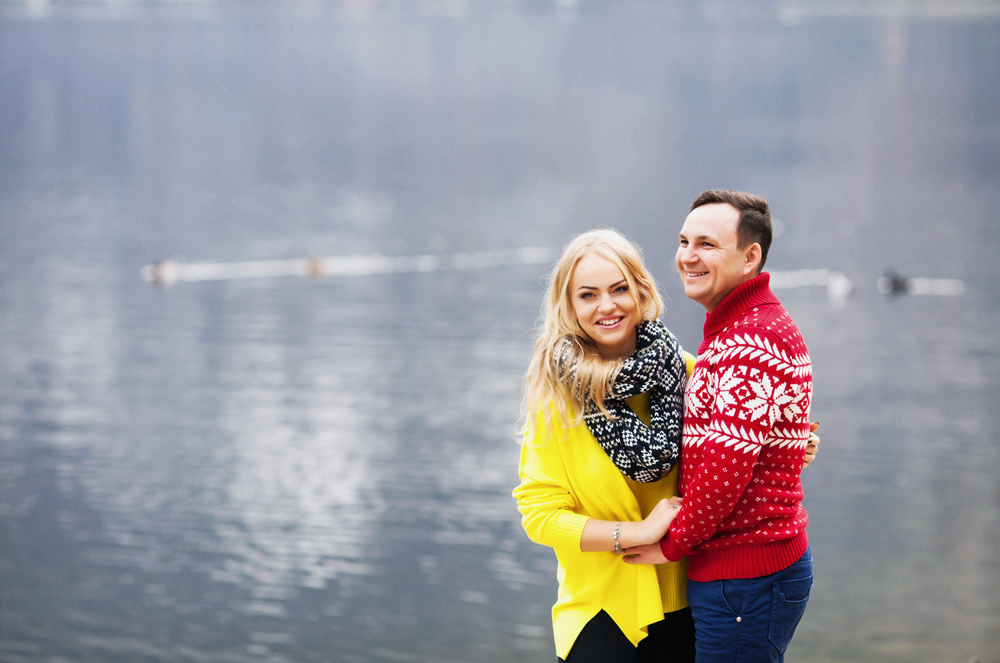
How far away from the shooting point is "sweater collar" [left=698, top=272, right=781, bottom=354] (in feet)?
8.45

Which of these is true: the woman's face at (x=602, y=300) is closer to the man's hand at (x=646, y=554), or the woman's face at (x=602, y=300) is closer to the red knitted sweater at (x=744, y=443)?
the red knitted sweater at (x=744, y=443)

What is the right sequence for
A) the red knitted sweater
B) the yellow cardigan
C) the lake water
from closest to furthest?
1. the red knitted sweater
2. the yellow cardigan
3. the lake water

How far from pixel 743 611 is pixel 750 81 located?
382 ft

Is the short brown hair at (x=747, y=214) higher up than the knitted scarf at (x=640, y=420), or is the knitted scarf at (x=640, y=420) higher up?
the short brown hair at (x=747, y=214)

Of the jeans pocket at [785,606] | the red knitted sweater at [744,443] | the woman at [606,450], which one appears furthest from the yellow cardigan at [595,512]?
the jeans pocket at [785,606]

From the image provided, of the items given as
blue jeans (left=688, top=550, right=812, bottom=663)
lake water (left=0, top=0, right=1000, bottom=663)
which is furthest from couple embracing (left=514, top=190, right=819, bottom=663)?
lake water (left=0, top=0, right=1000, bottom=663)

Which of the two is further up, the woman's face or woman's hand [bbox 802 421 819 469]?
the woman's face

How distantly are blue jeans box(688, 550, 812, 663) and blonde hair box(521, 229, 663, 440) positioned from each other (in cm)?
54

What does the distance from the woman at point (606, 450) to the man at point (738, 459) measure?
8 cm

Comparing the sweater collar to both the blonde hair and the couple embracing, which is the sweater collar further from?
the blonde hair

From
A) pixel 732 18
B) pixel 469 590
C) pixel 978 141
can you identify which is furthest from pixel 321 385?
pixel 732 18

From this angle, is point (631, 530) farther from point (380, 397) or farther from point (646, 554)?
point (380, 397)

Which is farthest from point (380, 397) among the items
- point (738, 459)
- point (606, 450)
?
point (738, 459)

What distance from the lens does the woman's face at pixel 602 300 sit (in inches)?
104
